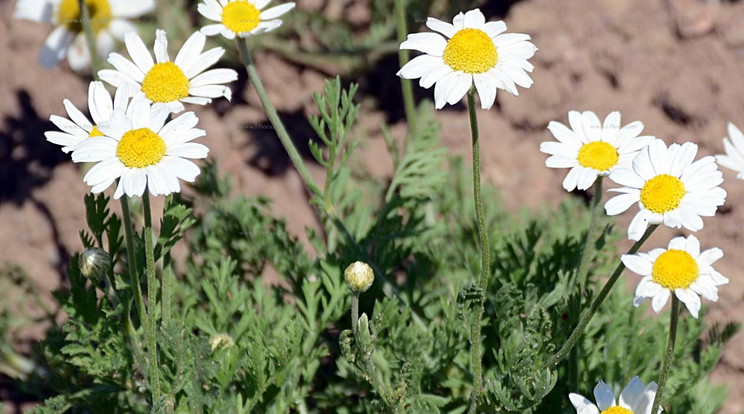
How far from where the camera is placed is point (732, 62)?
10.9ft

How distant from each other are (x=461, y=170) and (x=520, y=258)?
23.9 inches

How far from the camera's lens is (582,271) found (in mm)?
2086

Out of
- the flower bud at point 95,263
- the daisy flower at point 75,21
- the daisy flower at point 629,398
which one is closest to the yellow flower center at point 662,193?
the daisy flower at point 629,398

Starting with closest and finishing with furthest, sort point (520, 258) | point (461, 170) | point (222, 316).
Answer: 1. point (222, 316)
2. point (520, 258)
3. point (461, 170)

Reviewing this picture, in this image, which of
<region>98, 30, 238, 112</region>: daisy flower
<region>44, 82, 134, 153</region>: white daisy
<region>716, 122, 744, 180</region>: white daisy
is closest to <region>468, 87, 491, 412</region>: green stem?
<region>716, 122, 744, 180</region>: white daisy

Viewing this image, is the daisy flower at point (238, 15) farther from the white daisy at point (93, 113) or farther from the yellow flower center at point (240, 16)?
the white daisy at point (93, 113)

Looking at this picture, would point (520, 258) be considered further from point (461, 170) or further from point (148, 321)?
point (148, 321)

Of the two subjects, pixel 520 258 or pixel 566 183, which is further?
pixel 520 258

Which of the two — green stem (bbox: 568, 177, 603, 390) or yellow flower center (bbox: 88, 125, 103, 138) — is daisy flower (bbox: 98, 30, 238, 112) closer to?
yellow flower center (bbox: 88, 125, 103, 138)

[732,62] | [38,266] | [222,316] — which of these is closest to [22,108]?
[38,266]

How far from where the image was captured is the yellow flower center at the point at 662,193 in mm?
1763

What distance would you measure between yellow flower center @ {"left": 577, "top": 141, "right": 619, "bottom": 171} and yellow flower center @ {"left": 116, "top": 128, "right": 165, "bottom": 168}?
102cm

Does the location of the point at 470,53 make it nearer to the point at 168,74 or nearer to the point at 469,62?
the point at 469,62

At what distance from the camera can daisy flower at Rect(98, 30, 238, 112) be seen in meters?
2.06
